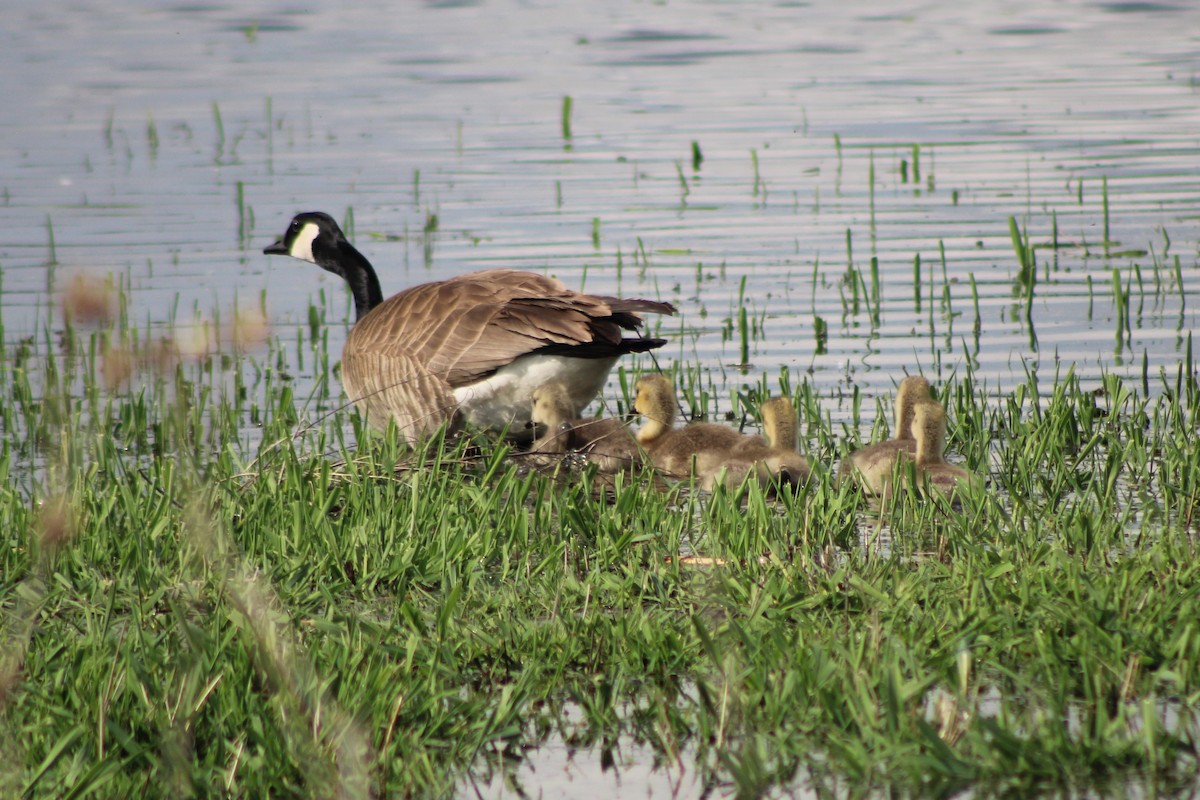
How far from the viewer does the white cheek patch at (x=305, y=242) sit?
10344 mm

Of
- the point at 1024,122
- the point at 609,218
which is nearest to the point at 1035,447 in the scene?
the point at 609,218

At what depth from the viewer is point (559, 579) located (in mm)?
5383

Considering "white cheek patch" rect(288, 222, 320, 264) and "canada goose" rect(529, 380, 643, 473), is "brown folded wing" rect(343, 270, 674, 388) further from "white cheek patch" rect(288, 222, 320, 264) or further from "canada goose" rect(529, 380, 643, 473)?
"white cheek patch" rect(288, 222, 320, 264)

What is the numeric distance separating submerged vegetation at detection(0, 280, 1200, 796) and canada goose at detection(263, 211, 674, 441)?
1084mm

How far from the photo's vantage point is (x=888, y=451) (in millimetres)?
6840

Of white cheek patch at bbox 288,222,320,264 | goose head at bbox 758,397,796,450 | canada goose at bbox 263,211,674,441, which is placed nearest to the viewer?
goose head at bbox 758,397,796,450

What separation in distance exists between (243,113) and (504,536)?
16.4 m

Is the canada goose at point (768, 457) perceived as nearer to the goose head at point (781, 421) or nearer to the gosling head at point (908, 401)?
the goose head at point (781, 421)

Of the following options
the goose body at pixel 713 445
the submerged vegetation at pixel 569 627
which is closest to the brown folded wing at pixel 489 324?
the goose body at pixel 713 445

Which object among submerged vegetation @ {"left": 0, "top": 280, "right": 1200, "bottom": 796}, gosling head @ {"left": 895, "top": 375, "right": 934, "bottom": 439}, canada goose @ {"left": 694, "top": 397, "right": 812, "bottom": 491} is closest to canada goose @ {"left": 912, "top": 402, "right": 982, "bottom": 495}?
submerged vegetation @ {"left": 0, "top": 280, "right": 1200, "bottom": 796}

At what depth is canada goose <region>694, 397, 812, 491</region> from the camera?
6.89 metres

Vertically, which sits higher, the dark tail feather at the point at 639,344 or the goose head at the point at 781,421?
the dark tail feather at the point at 639,344

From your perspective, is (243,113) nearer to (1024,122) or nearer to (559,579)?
(1024,122)

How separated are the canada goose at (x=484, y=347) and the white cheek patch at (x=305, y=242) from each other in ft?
5.25
